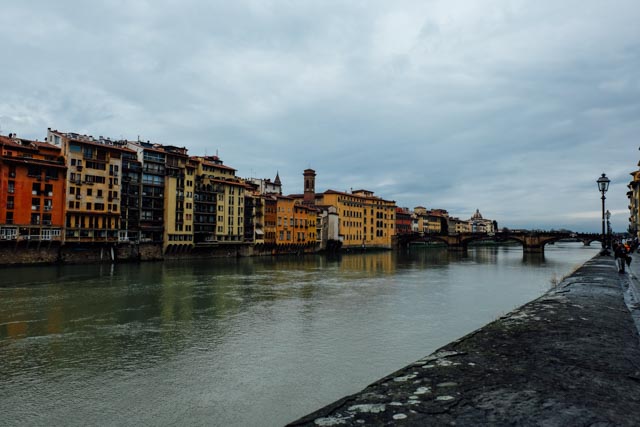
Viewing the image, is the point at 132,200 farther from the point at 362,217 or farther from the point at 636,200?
the point at 636,200

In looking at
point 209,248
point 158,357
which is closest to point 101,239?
point 209,248

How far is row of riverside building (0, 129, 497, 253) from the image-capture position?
56969mm

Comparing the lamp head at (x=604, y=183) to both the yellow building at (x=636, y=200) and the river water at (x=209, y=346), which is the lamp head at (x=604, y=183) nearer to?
the river water at (x=209, y=346)

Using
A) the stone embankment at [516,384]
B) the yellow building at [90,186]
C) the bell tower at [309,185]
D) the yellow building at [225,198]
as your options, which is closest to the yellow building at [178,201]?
the yellow building at [225,198]

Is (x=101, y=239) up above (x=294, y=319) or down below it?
above

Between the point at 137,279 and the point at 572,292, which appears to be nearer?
the point at 572,292

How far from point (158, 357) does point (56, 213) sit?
54.0m

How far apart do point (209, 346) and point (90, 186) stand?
180 ft

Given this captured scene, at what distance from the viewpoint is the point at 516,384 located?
17.9 feet

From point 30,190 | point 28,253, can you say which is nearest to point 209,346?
point 28,253

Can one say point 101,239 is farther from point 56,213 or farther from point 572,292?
point 572,292

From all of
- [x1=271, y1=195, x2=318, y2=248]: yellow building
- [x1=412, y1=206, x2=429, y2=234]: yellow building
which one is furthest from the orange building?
[x1=412, y1=206, x2=429, y2=234]: yellow building

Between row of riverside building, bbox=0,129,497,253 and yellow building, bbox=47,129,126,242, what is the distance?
135 millimetres

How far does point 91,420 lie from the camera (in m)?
10.6
